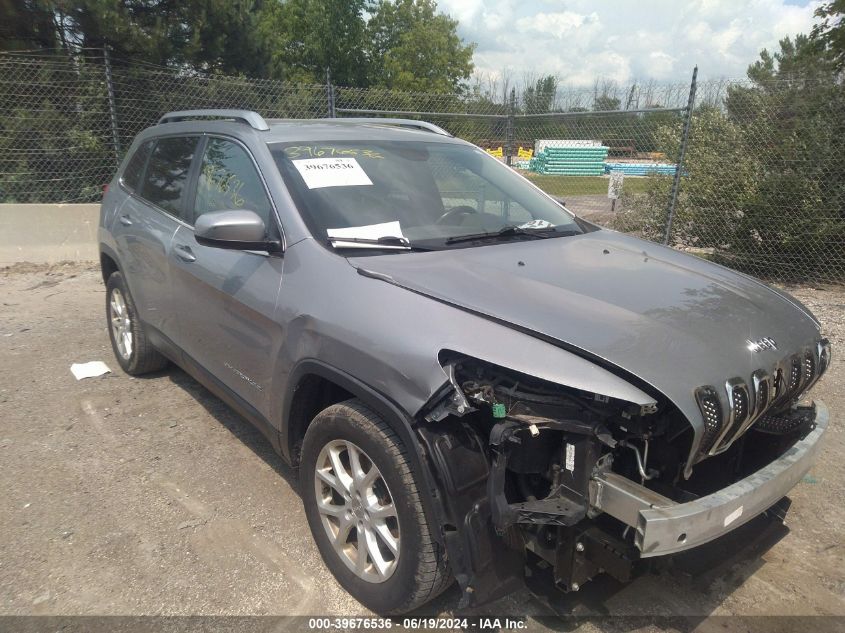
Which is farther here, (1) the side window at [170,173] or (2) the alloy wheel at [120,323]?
(2) the alloy wheel at [120,323]

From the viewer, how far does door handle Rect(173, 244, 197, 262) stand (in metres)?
3.32

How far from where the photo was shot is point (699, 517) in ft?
6.04

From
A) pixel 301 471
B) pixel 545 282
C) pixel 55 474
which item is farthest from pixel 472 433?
pixel 55 474

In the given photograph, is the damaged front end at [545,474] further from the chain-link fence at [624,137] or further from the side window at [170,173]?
the chain-link fence at [624,137]

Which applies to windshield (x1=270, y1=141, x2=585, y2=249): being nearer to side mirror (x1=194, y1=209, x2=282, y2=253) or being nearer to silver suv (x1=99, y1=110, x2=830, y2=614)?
silver suv (x1=99, y1=110, x2=830, y2=614)

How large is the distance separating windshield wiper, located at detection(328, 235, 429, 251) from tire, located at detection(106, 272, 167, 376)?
2.36 meters

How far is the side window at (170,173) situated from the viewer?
3697mm

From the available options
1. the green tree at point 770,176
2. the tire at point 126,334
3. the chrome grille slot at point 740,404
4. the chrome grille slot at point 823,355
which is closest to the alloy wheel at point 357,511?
the chrome grille slot at point 740,404

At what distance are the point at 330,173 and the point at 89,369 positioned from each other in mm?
3180

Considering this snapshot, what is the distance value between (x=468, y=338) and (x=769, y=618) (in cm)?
170

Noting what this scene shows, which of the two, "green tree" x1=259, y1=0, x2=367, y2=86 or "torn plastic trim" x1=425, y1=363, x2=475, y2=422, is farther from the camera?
"green tree" x1=259, y1=0, x2=367, y2=86

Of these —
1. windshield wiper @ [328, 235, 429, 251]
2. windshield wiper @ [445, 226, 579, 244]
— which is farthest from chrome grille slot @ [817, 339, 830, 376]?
windshield wiper @ [328, 235, 429, 251]

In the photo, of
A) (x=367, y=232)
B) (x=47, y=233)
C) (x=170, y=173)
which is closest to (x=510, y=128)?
(x=47, y=233)

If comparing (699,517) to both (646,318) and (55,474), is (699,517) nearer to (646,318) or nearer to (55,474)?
(646,318)
